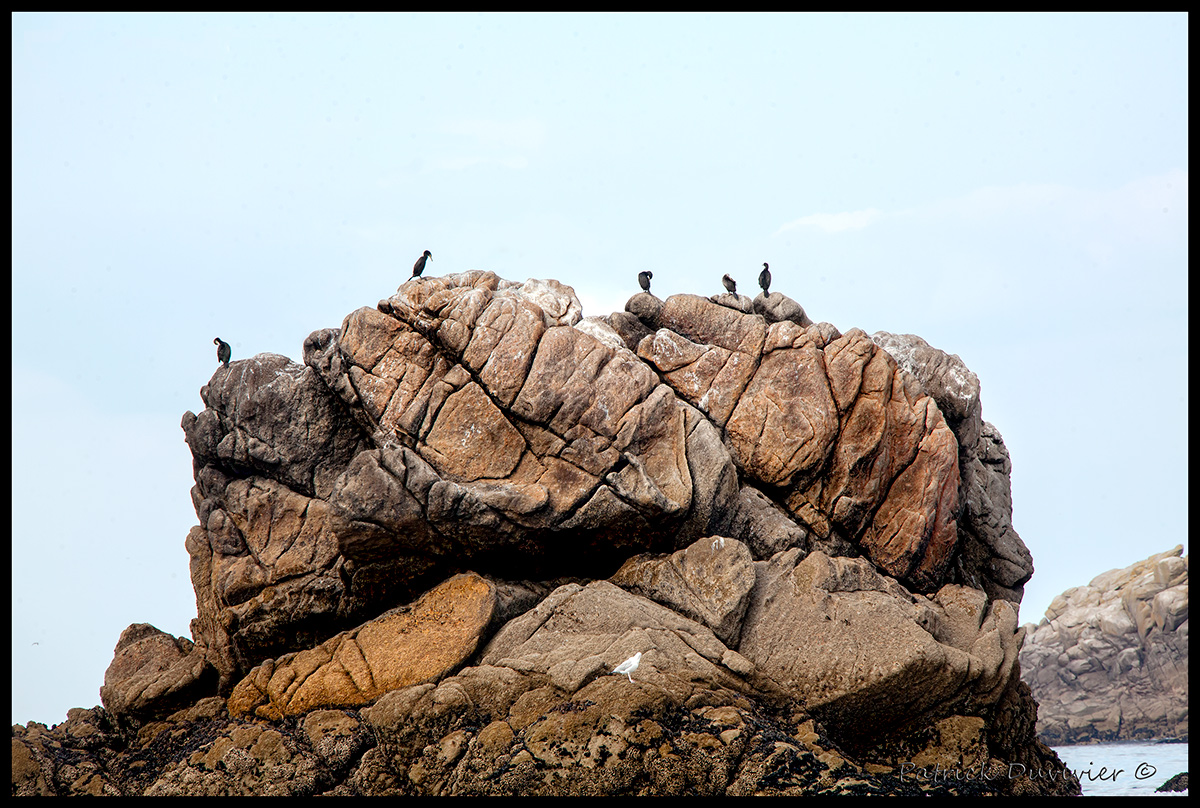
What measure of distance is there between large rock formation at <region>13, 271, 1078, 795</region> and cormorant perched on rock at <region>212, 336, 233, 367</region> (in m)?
0.87

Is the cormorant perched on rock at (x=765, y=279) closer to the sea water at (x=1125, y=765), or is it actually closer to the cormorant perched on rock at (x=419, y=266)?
the cormorant perched on rock at (x=419, y=266)

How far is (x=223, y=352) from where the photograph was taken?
3109 centimetres

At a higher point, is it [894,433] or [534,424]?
[534,424]

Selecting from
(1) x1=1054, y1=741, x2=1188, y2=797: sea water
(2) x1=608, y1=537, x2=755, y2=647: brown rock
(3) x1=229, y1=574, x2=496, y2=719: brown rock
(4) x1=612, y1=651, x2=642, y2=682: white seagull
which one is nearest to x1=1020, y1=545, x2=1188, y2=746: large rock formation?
(1) x1=1054, y1=741, x2=1188, y2=797: sea water

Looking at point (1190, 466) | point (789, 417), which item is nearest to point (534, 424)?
point (789, 417)

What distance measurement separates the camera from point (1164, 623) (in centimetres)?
5981

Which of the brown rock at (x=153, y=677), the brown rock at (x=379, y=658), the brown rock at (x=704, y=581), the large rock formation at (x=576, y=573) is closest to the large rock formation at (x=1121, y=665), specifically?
the large rock formation at (x=576, y=573)

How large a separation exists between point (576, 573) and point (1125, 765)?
31.3m

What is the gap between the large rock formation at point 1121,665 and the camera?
58375 mm

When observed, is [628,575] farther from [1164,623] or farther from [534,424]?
[1164,623]

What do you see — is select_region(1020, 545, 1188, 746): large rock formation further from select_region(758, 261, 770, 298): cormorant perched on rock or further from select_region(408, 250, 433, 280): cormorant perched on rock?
select_region(408, 250, 433, 280): cormorant perched on rock
